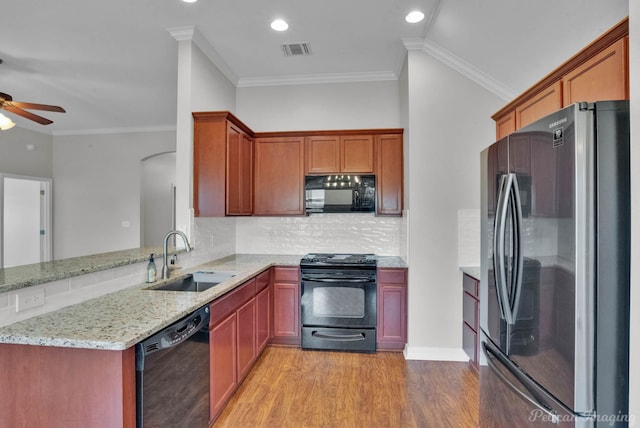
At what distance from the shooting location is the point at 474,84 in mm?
3094

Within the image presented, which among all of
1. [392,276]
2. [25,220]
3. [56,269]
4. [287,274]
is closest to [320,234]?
[287,274]

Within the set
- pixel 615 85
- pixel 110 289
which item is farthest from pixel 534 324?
pixel 110 289

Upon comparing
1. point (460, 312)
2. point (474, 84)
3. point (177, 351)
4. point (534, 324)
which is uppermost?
point (474, 84)

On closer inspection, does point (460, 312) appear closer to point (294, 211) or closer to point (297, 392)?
point (297, 392)

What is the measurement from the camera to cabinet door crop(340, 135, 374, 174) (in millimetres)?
3592

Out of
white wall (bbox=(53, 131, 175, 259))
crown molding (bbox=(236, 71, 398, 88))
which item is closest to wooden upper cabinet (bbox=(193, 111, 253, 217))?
crown molding (bbox=(236, 71, 398, 88))

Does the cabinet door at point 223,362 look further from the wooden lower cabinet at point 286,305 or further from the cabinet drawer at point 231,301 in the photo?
the wooden lower cabinet at point 286,305

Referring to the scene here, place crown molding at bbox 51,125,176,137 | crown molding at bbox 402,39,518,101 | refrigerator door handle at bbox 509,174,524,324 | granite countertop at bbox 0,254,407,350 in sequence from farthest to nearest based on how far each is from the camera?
crown molding at bbox 51,125,176,137
crown molding at bbox 402,39,518,101
refrigerator door handle at bbox 509,174,524,324
granite countertop at bbox 0,254,407,350

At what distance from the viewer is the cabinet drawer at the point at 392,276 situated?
3195 mm

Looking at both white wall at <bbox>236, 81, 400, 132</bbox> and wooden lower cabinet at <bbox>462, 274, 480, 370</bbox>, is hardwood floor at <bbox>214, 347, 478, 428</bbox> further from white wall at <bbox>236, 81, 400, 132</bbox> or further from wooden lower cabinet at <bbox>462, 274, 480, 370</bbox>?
white wall at <bbox>236, 81, 400, 132</bbox>

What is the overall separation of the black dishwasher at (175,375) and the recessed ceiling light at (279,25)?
95.3 inches

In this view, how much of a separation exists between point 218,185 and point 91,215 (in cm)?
447

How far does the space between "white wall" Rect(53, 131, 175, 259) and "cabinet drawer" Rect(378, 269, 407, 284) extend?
4617 millimetres

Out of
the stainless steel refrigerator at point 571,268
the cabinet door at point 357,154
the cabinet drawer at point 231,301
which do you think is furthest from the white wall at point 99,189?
the stainless steel refrigerator at point 571,268
